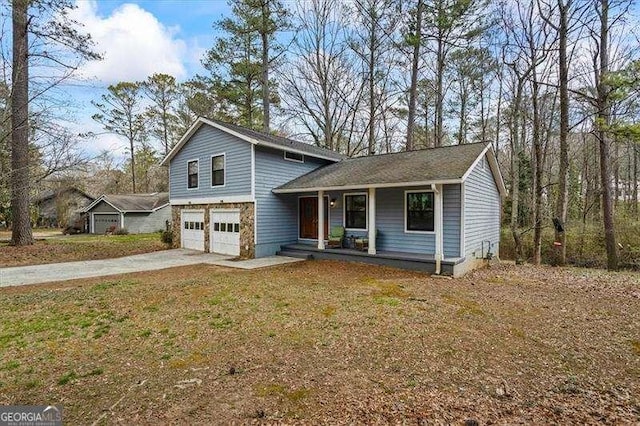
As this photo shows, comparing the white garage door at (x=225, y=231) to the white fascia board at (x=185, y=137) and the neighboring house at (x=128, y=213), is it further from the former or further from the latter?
the neighboring house at (x=128, y=213)

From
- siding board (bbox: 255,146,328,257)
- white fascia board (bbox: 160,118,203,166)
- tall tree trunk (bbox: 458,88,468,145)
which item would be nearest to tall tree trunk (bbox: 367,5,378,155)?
tall tree trunk (bbox: 458,88,468,145)

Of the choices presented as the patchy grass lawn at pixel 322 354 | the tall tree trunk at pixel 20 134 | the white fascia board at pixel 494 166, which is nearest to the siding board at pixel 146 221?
the tall tree trunk at pixel 20 134

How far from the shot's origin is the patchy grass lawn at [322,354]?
2959 millimetres

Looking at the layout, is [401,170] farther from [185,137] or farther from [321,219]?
[185,137]

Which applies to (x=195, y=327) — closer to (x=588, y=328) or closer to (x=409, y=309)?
(x=409, y=309)

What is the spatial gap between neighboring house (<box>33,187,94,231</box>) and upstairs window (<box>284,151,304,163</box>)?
876 inches

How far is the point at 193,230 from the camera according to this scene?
14.7 meters

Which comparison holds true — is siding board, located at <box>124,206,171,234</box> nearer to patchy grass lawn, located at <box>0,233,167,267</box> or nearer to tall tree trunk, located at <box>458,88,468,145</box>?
patchy grass lawn, located at <box>0,233,167,267</box>

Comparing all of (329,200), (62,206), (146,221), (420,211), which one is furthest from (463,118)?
(62,206)

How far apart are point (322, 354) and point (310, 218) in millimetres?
9559

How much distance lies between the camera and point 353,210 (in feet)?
40.1

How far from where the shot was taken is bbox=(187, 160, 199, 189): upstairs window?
47.0ft

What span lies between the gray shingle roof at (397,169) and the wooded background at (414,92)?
4.29 meters

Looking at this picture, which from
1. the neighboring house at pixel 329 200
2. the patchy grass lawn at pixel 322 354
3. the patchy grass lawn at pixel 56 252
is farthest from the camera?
the patchy grass lawn at pixel 56 252
